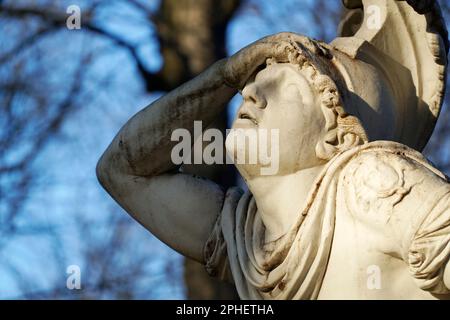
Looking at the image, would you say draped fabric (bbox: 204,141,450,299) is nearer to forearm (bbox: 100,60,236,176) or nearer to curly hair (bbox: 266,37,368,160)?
curly hair (bbox: 266,37,368,160)

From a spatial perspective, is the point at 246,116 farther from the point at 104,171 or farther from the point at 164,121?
the point at 104,171

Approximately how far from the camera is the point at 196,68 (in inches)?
499

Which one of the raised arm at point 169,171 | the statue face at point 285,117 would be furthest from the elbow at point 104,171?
the statue face at point 285,117

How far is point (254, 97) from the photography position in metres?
6.89

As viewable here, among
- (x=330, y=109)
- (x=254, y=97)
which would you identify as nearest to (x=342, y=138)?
(x=330, y=109)

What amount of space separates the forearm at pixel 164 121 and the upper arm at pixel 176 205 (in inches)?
2.3

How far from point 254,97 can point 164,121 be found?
49cm

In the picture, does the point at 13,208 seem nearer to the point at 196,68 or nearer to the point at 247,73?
the point at 196,68

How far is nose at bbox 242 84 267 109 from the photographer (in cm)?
689

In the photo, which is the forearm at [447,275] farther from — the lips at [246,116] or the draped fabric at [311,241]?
the lips at [246,116]

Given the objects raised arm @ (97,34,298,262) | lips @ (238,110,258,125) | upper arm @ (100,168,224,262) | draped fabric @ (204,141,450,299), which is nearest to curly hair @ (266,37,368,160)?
draped fabric @ (204,141,450,299)

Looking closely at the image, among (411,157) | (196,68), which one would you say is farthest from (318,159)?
(196,68)
